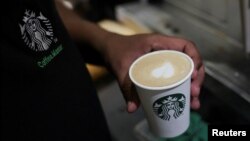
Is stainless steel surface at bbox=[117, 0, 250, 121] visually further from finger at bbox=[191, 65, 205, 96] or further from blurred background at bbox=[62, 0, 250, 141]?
finger at bbox=[191, 65, 205, 96]

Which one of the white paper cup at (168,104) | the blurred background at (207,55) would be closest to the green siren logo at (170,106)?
the white paper cup at (168,104)

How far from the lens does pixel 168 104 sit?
59 cm

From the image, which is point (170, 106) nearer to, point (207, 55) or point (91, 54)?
point (91, 54)

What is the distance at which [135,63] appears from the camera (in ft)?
2.09

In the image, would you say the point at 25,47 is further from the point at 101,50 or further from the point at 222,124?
the point at 222,124

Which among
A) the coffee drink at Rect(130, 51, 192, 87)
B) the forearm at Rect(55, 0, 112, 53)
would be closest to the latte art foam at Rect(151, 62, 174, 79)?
the coffee drink at Rect(130, 51, 192, 87)

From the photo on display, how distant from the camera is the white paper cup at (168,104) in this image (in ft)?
1.87

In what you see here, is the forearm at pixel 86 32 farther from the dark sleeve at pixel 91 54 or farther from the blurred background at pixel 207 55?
the blurred background at pixel 207 55

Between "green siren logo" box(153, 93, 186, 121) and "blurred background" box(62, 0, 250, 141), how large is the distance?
8.2 inches

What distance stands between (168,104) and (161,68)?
0.06 metres

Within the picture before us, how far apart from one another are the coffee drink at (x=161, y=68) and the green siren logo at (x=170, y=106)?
0.10ft

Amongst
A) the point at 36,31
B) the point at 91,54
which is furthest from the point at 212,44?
the point at 36,31

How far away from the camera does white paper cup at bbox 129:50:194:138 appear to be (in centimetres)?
57

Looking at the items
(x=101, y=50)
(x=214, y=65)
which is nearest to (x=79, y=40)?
(x=101, y=50)
